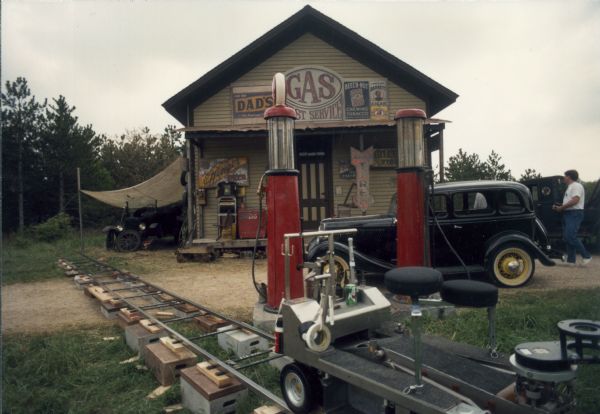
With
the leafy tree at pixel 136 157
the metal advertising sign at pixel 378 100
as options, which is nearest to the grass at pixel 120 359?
the metal advertising sign at pixel 378 100

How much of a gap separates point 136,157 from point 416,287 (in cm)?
3710

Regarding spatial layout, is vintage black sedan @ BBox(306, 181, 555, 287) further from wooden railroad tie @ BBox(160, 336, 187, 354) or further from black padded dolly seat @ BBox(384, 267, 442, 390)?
black padded dolly seat @ BBox(384, 267, 442, 390)

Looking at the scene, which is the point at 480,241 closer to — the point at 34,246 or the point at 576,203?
the point at 576,203

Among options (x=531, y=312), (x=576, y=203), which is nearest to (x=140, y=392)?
(x=531, y=312)

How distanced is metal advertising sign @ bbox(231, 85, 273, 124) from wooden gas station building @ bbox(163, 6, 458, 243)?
0.11ft

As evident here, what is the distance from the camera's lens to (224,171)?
13.1m

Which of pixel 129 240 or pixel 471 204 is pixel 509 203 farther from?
pixel 129 240

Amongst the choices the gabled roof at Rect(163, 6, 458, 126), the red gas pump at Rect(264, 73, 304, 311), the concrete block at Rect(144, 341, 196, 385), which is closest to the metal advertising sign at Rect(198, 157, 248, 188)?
the gabled roof at Rect(163, 6, 458, 126)

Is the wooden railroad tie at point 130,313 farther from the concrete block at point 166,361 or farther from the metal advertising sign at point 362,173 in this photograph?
the metal advertising sign at point 362,173

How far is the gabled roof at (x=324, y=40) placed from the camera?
12961mm

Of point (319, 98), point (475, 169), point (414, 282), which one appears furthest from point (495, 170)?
point (414, 282)

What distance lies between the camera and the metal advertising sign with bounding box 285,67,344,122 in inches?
525

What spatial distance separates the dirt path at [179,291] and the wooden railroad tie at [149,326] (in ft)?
4.05

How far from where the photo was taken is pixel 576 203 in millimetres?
8094
